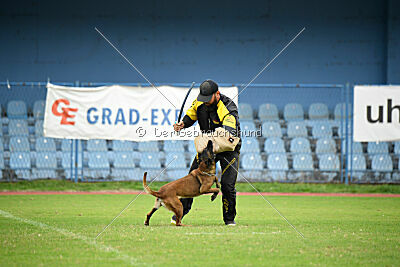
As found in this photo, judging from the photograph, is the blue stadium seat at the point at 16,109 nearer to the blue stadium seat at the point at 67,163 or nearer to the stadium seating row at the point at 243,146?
the stadium seating row at the point at 243,146

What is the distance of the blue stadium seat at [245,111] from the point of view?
16953 mm

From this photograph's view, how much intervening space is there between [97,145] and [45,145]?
1462 millimetres

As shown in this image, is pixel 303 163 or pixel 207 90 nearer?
pixel 207 90

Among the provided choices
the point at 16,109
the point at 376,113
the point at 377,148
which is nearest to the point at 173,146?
the point at 16,109

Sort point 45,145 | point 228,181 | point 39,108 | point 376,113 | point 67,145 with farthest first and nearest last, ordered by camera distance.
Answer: point 39,108 < point 67,145 < point 45,145 < point 376,113 < point 228,181

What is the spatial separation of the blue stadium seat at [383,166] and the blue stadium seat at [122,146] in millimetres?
6786

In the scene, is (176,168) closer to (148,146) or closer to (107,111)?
(148,146)

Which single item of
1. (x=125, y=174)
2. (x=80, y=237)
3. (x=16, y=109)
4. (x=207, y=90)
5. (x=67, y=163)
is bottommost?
(x=80, y=237)

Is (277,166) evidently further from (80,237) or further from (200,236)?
(80,237)

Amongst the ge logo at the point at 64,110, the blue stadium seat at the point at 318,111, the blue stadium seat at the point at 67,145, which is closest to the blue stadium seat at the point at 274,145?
the blue stadium seat at the point at 318,111

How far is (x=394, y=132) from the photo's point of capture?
15023 millimetres

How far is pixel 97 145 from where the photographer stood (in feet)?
53.0

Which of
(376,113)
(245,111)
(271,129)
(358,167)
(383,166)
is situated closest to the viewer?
(376,113)

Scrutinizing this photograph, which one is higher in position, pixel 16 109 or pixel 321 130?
pixel 16 109
